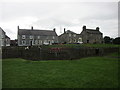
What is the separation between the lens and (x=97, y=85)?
235 inches

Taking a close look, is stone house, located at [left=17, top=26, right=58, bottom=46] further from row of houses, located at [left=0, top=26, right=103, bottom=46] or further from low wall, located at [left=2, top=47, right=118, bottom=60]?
low wall, located at [left=2, top=47, right=118, bottom=60]

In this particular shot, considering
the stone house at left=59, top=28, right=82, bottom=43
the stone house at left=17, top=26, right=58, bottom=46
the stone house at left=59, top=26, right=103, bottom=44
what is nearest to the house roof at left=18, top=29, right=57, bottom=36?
the stone house at left=17, top=26, right=58, bottom=46

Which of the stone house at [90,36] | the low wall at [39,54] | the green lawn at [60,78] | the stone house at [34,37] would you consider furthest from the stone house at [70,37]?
the green lawn at [60,78]

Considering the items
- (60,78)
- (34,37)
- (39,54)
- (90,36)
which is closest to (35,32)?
(34,37)

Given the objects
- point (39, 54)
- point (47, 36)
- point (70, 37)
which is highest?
point (47, 36)

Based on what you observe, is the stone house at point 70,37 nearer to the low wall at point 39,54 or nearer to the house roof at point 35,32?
the house roof at point 35,32

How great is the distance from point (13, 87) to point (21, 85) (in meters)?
0.40

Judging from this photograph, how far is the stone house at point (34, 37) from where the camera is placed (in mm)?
56131

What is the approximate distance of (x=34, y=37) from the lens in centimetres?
5841

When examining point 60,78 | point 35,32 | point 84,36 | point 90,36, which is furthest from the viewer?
point 84,36

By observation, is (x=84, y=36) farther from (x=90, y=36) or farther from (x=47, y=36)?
(x=47, y=36)

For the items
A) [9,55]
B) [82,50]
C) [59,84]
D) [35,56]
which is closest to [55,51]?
[35,56]

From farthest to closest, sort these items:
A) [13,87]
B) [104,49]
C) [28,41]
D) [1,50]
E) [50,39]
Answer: [50,39]
[28,41]
[104,49]
[1,50]
[13,87]

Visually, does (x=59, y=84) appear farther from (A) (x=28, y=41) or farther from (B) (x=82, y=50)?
(A) (x=28, y=41)
